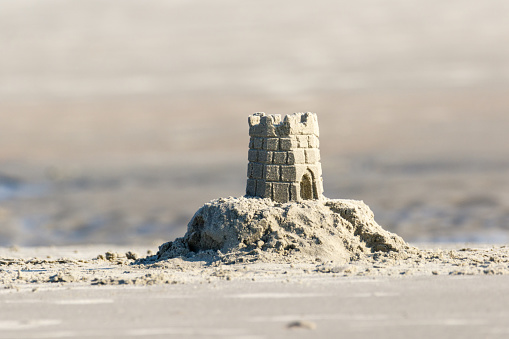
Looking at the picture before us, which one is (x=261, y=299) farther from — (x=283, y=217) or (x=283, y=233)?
(x=283, y=217)

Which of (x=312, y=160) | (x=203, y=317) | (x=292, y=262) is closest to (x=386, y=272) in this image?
(x=292, y=262)

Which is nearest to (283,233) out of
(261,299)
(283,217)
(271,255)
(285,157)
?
(283,217)

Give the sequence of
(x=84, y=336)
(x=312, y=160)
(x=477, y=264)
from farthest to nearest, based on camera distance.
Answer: (x=312, y=160)
(x=477, y=264)
(x=84, y=336)

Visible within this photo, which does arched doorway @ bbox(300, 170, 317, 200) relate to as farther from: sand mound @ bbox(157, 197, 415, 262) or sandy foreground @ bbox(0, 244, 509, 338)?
sandy foreground @ bbox(0, 244, 509, 338)

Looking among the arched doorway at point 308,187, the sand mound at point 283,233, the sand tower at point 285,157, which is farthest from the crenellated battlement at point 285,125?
the sand mound at point 283,233

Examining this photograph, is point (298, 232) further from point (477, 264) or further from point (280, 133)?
point (477, 264)

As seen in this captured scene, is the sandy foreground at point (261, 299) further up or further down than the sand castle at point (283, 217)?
further down

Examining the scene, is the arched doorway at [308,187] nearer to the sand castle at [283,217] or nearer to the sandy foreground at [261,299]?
the sand castle at [283,217]

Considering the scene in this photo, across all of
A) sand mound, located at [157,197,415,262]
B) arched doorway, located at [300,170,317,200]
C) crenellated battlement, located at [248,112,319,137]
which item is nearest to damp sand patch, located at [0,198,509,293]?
sand mound, located at [157,197,415,262]
